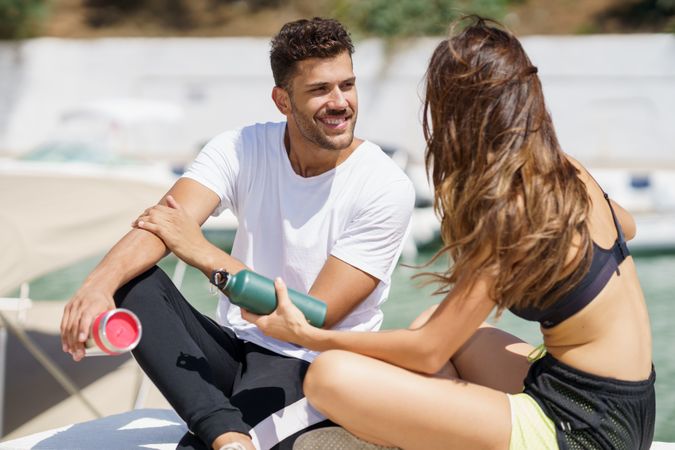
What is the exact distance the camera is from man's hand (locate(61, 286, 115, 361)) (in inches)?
99.4

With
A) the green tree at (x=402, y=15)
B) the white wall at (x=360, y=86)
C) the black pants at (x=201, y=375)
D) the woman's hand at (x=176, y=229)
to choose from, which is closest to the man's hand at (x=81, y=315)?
the black pants at (x=201, y=375)

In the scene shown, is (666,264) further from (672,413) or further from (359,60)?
(359,60)

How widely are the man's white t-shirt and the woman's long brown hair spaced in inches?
23.7

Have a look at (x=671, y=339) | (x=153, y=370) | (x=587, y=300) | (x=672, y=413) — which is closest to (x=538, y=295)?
(x=587, y=300)

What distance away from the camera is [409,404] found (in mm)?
2289

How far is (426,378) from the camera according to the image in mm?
2336

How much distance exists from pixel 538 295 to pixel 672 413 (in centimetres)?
470

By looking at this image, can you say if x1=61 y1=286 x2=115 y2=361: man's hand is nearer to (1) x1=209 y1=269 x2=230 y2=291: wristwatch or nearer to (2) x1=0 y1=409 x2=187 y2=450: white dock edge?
(1) x1=209 y1=269 x2=230 y2=291: wristwatch

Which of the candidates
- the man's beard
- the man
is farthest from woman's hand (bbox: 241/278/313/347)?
the man's beard

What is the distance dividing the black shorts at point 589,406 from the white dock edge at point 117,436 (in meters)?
0.73

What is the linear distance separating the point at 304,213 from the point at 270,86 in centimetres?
1825

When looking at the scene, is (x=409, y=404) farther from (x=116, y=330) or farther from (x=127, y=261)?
(x=127, y=261)


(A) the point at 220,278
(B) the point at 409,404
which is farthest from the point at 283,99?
(B) the point at 409,404

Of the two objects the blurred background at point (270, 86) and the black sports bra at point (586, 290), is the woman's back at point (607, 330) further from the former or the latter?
the blurred background at point (270, 86)
